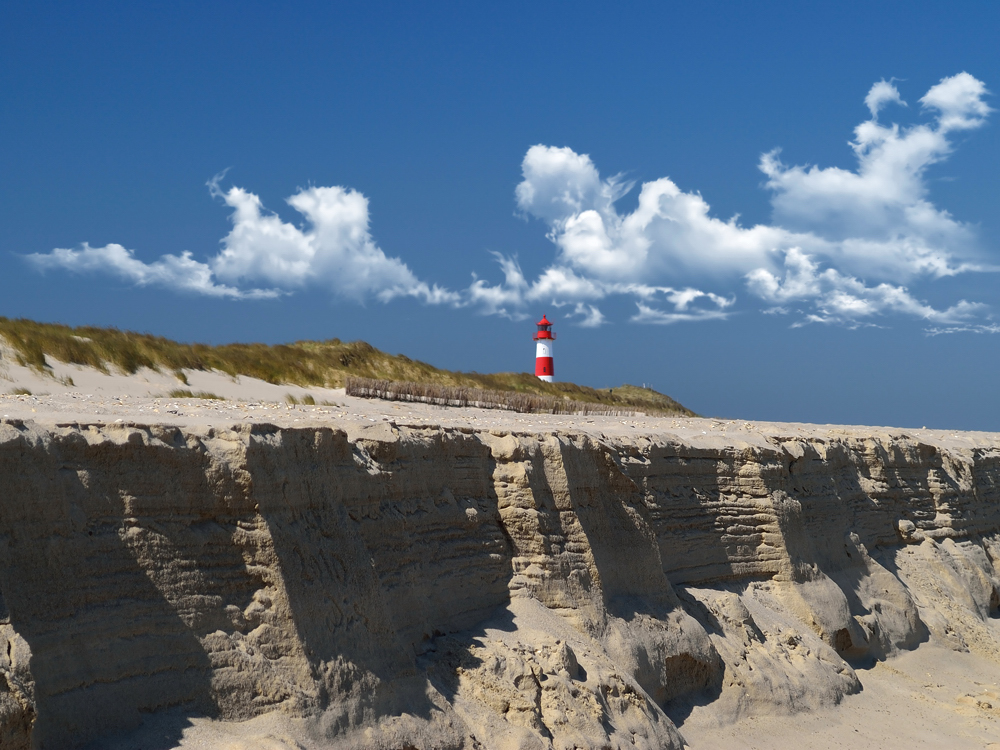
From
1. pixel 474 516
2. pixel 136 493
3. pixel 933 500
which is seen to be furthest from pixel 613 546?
pixel 933 500

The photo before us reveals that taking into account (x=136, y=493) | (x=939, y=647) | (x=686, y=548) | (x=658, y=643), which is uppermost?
(x=136, y=493)

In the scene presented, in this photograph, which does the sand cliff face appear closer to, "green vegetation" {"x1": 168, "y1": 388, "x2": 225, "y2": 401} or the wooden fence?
"green vegetation" {"x1": 168, "y1": 388, "x2": 225, "y2": 401}

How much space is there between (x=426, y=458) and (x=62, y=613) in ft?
11.7

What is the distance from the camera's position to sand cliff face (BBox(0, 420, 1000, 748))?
5.48 m

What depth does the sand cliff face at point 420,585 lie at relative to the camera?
5.48 metres

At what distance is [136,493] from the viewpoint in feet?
19.4

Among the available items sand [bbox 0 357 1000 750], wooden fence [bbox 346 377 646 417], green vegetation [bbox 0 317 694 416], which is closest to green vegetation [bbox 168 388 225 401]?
green vegetation [bbox 0 317 694 416]

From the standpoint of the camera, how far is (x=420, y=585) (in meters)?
7.79

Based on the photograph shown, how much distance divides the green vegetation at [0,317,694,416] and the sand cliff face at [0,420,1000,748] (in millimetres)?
10359

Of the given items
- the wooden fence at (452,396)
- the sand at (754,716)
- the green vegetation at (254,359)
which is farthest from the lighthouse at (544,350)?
the sand at (754,716)

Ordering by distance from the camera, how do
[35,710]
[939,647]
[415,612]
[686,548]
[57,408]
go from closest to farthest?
[35,710] < [415,612] < [57,408] < [686,548] < [939,647]

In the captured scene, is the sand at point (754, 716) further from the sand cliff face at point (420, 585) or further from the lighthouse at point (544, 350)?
the lighthouse at point (544, 350)

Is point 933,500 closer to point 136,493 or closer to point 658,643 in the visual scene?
point 658,643

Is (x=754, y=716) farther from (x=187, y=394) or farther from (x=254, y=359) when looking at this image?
(x=254, y=359)
